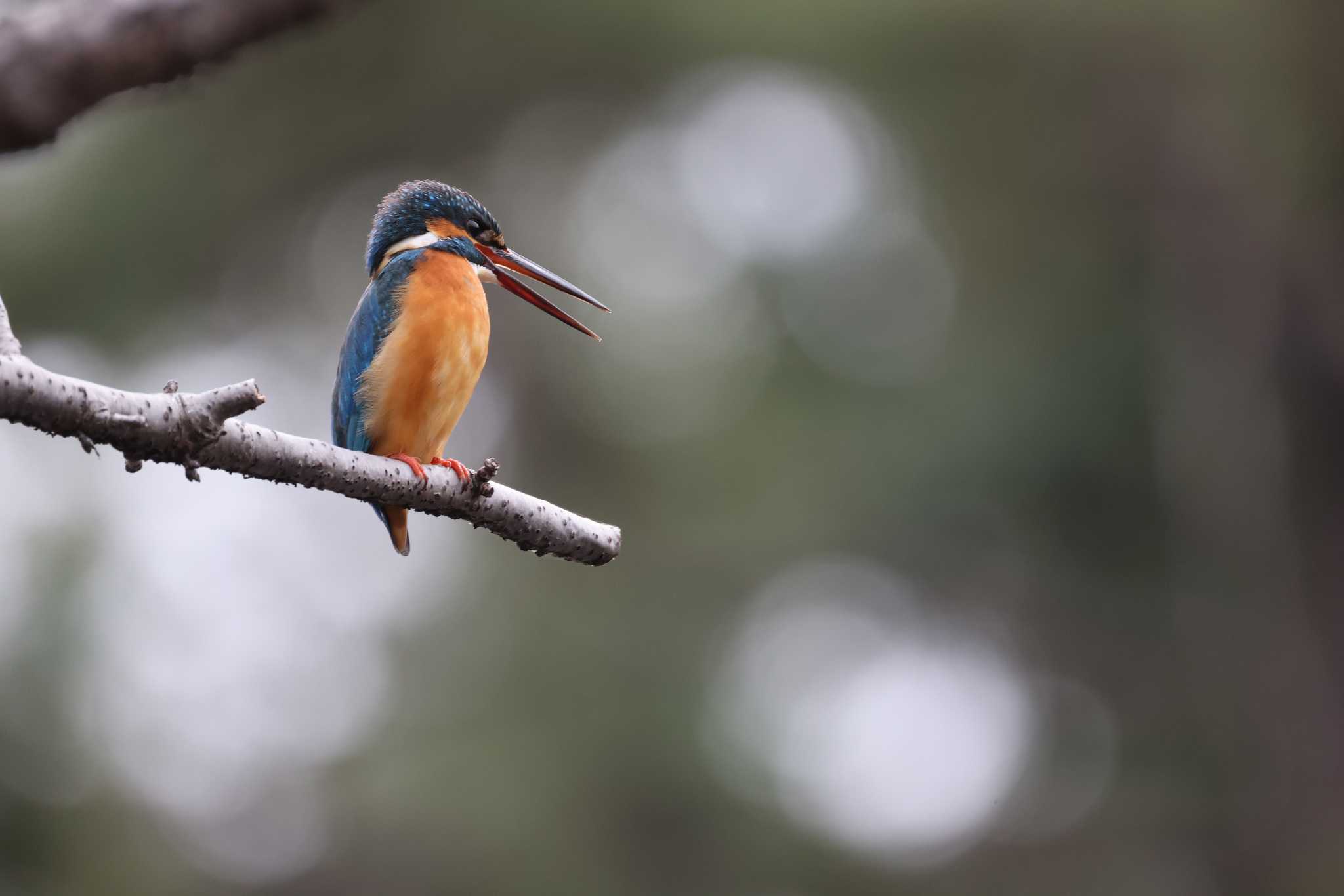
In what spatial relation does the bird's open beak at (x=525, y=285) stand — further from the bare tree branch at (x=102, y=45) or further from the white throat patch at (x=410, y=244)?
the bare tree branch at (x=102, y=45)

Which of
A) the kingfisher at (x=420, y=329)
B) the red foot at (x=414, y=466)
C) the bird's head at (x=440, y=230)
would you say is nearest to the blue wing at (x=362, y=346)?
the kingfisher at (x=420, y=329)

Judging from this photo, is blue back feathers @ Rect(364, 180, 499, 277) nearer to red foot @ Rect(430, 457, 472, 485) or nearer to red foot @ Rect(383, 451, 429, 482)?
red foot @ Rect(430, 457, 472, 485)

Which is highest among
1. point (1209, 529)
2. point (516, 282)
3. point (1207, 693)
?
point (1209, 529)

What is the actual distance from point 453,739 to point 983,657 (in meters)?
4.22

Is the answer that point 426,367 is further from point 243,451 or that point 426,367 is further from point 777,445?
point 777,445

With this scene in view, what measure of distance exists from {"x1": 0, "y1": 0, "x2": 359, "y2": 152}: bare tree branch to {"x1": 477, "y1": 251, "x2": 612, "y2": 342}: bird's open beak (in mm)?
1033

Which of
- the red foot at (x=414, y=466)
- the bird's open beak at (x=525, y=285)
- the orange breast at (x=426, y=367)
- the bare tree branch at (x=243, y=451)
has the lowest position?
the bare tree branch at (x=243, y=451)

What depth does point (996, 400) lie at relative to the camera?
8430 mm

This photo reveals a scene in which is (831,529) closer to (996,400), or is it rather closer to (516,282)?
(996,400)

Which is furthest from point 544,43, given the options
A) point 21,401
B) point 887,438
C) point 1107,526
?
point 21,401

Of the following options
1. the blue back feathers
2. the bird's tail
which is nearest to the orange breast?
the bird's tail

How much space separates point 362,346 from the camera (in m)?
2.65

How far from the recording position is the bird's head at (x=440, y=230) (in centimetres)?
282

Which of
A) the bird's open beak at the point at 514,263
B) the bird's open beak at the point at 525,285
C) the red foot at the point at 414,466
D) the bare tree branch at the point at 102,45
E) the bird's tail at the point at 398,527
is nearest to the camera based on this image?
the bare tree branch at the point at 102,45
